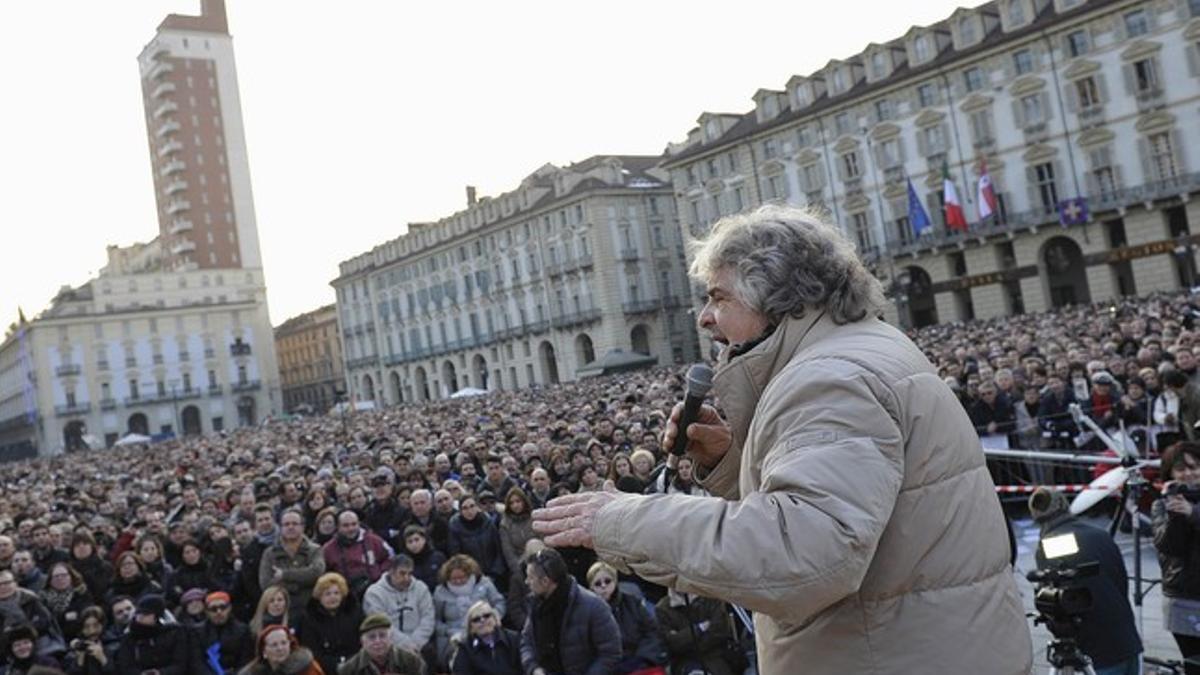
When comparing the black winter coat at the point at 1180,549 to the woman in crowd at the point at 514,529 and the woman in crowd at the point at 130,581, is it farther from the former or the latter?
the woman in crowd at the point at 130,581

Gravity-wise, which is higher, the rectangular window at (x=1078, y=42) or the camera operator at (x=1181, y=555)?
the rectangular window at (x=1078, y=42)

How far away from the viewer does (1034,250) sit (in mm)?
47188

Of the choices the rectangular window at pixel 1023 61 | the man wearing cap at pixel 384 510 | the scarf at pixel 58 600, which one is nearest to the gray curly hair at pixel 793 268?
the scarf at pixel 58 600

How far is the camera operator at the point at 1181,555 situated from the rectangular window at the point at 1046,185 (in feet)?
147

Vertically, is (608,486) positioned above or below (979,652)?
above

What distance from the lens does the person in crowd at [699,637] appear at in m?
7.69

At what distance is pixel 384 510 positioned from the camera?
1220 cm

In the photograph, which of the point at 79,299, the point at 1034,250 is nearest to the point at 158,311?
the point at 79,299

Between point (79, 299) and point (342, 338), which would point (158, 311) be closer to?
point (79, 299)

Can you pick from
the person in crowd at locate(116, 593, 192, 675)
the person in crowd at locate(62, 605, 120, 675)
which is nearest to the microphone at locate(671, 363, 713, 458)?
the person in crowd at locate(116, 593, 192, 675)

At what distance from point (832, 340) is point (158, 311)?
313 ft

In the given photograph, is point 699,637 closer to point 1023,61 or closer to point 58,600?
point 58,600

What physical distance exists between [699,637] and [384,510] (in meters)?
5.56

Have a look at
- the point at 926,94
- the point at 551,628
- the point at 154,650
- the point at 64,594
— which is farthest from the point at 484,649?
the point at 926,94
